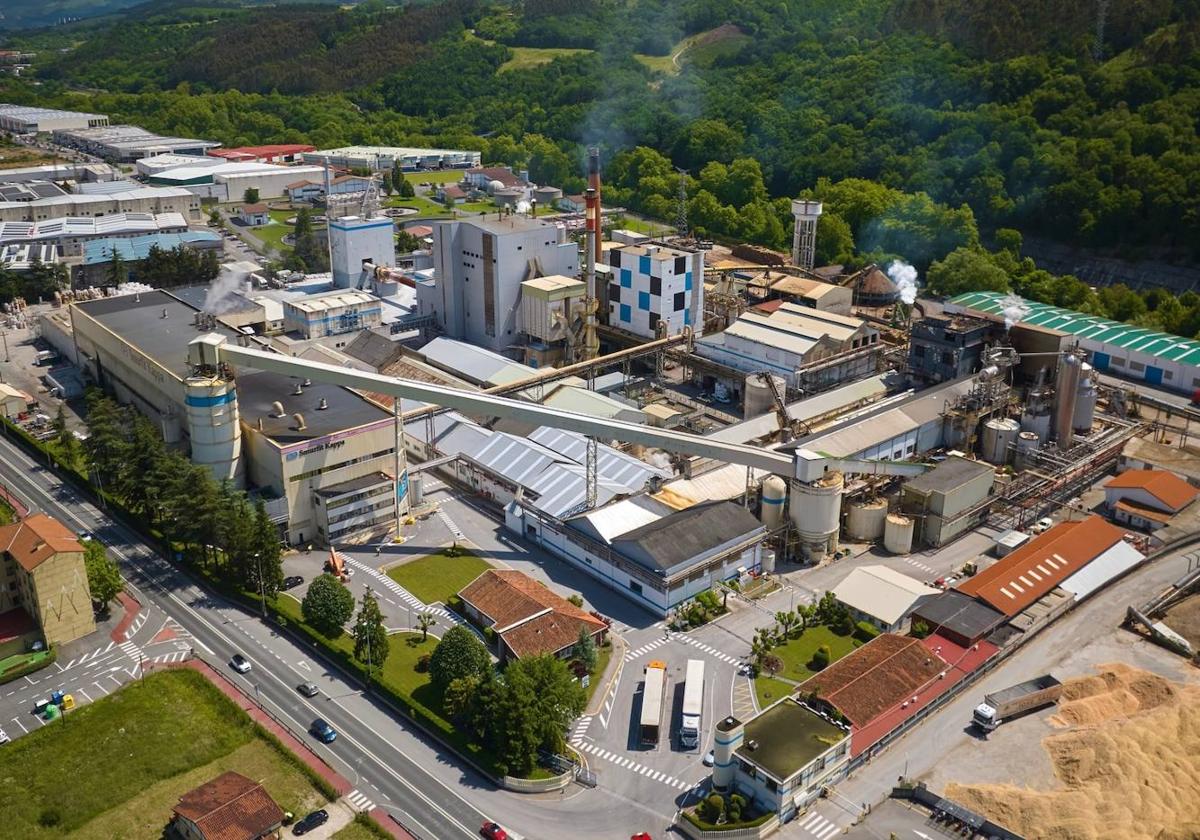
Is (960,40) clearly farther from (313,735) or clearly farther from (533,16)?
(313,735)

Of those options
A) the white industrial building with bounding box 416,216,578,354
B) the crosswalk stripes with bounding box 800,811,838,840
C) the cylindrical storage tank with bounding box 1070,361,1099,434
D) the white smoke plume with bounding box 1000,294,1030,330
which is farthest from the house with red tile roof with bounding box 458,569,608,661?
the white smoke plume with bounding box 1000,294,1030,330

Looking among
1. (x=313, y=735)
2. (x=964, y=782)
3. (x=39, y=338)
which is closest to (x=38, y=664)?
(x=313, y=735)

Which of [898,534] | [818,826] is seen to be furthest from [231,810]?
[898,534]

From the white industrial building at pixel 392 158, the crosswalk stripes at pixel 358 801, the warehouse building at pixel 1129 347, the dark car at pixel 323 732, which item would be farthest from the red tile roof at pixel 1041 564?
the white industrial building at pixel 392 158

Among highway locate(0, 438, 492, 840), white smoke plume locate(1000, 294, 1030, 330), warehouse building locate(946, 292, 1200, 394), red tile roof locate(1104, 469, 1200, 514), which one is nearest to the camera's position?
highway locate(0, 438, 492, 840)

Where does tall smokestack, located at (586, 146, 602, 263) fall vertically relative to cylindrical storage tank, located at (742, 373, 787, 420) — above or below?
above

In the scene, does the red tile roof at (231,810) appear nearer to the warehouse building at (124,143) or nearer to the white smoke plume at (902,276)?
the white smoke plume at (902,276)

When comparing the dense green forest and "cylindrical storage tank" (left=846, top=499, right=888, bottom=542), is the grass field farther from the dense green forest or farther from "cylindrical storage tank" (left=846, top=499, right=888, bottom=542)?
the dense green forest
